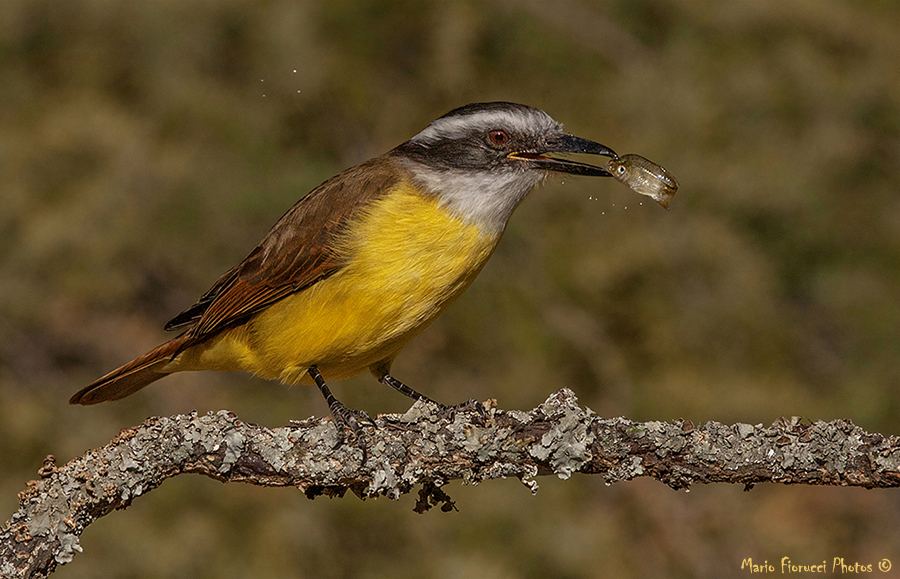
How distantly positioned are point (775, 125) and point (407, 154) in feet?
10.4

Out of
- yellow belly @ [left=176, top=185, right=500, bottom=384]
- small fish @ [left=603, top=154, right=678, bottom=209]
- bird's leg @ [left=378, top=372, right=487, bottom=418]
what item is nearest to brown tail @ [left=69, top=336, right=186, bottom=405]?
yellow belly @ [left=176, top=185, right=500, bottom=384]

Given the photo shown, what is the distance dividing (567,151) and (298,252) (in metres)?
1.41

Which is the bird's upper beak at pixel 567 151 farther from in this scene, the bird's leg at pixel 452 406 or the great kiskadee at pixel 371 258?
the bird's leg at pixel 452 406

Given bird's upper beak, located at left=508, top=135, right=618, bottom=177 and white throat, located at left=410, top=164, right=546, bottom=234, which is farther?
bird's upper beak, located at left=508, top=135, right=618, bottom=177

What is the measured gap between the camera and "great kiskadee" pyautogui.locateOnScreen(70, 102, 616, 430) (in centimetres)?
403

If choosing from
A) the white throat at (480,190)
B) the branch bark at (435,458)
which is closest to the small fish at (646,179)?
the white throat at (480,190)

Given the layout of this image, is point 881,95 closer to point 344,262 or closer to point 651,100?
point 651,100

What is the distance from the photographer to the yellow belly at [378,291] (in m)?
3.99

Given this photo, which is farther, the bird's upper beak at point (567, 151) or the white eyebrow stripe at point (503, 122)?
the white eyebrow stripe at point (503, 122)

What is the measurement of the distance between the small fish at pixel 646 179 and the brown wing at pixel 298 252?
3.58ft

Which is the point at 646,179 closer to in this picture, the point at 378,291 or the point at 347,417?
the point at 378,291

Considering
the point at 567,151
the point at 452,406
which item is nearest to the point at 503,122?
the point at 567,151

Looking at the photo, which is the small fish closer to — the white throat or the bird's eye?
the white throat

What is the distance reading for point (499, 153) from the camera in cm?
447
